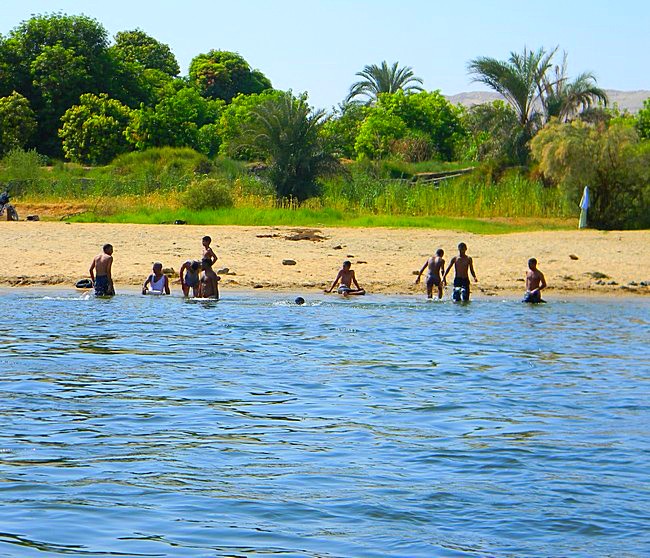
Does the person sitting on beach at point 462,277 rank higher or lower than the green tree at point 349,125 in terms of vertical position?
lower

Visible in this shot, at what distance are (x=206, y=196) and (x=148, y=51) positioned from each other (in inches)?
1759

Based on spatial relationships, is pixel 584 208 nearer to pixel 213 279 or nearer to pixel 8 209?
pixel 213 279

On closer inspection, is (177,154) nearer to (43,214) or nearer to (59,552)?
(43,214)

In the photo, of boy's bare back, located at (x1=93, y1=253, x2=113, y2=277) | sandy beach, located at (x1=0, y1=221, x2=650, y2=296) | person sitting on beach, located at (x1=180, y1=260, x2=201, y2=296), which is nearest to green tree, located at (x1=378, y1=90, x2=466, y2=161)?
sandy beach, located at (x1=0, y1=221, x2=650, y2=296)

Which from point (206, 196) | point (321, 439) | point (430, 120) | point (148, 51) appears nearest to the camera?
point (321, 439)

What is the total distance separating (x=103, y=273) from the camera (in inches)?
826

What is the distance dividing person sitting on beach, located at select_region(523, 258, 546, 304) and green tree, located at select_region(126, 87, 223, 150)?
3194 centimetres

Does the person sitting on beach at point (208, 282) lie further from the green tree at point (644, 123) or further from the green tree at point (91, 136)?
the green tree at point (644, 123)

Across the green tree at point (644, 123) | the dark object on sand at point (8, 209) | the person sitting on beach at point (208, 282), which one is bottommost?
the person sitting on beach at point (208, 282)

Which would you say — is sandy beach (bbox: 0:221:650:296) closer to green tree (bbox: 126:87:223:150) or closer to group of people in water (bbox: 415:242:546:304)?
group of people in water (bbox: 415:242:546:304)

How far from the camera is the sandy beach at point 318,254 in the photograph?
23438 mm

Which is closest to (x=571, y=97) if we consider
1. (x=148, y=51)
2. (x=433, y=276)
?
(x=433, y=276)

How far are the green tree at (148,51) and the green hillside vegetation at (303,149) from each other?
3.35 m

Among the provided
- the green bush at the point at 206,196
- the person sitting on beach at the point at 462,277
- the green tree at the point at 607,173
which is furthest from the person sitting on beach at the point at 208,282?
the green tree at the point at 607,173
